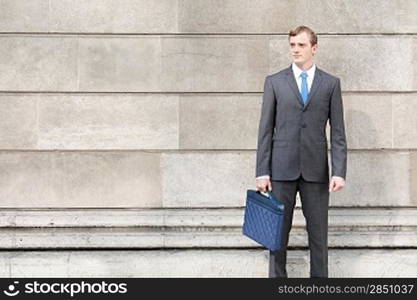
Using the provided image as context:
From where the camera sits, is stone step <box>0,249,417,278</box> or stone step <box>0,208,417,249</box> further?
stone step <box>0,208,417,249</box>

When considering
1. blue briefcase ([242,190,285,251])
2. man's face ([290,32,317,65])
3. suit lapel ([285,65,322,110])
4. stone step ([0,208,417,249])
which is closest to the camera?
blue briefcase ([242,190,285,251])

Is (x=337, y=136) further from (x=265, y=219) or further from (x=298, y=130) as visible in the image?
(x=265, y=219)

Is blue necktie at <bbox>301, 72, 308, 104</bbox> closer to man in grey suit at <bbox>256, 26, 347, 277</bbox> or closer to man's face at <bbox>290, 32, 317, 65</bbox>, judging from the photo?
man in grey suit at <bbox>256, 26, 347, 277</bbox>

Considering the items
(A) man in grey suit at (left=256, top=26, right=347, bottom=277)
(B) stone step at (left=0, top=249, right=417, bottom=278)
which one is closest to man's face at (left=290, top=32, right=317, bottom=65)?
(A) man in grey suit at (left=256, top=26, right=347, bottom=277)

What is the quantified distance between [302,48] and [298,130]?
28.6 inches

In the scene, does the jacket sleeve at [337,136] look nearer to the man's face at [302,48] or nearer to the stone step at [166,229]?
the man's face at [302,48]

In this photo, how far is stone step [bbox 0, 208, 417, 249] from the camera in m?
7.45

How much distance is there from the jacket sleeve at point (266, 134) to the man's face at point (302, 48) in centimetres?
36

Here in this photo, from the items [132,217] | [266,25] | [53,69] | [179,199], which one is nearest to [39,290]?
[132,217]

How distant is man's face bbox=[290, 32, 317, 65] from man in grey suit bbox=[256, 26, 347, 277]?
0.01 metres

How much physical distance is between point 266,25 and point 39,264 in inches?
138

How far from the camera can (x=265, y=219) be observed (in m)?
6.07

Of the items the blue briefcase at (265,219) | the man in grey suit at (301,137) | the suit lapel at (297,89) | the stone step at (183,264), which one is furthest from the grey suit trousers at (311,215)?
the stone step at (183,264)

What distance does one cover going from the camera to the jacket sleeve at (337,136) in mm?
6250
